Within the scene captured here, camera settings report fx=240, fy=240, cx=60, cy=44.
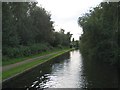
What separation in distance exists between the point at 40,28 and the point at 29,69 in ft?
128

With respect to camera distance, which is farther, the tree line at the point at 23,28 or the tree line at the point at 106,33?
the tree line at the point at 23,28

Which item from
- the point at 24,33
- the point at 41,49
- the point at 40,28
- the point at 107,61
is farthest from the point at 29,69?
the point at 40,28

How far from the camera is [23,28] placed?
45.4 m

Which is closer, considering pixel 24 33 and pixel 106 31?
pixel 106 31

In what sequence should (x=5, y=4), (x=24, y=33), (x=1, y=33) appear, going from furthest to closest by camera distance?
(x=24, y=33) → (x=1, y=33) → (x=5, y=4)

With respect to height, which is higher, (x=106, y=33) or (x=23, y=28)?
(x=23, y=28)

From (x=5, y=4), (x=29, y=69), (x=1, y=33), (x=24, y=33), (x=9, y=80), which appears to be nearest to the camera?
(x=9, y=80)

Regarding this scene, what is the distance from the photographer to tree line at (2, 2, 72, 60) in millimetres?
23453

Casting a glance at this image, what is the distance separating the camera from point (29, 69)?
71.1 ft

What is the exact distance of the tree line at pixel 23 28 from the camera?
23453mm

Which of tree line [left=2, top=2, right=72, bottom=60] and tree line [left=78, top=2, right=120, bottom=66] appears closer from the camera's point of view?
tree line [left=78, top=2, right=120, bottom=66]

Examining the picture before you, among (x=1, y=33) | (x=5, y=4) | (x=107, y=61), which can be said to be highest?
(x=5, y=4)

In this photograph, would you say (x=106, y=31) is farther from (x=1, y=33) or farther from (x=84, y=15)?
(x=84, y=15)

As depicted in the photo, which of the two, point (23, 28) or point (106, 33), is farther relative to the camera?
point (23, 28)
